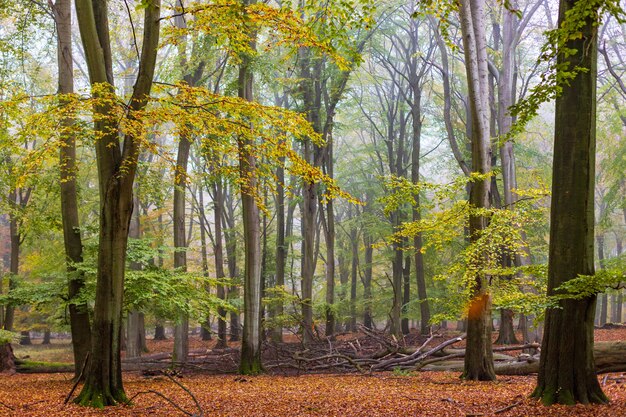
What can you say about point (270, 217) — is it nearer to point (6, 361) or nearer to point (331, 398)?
point (331, 398)

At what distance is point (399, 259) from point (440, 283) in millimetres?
3751

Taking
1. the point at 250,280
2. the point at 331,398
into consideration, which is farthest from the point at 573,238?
the point at 250,280

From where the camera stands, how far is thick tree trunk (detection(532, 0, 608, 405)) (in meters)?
6.07

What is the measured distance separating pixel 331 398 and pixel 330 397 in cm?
15

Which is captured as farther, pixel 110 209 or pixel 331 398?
pixel 331 398

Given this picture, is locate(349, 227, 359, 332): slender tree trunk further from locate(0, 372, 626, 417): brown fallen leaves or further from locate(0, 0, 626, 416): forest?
locate(0, 372, 626, 417): brown fallen leaves

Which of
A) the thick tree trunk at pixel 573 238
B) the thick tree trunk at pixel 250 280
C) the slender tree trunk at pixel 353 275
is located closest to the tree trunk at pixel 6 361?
the thick tree trunk at pixel 250 280

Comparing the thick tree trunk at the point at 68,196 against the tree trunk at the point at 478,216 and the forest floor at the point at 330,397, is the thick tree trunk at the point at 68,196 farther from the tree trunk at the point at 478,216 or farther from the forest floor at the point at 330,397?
the tree trunk at the point at 478,216

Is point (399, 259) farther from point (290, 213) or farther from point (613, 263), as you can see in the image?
point (613, 263)

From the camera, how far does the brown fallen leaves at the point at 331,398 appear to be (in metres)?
6.60

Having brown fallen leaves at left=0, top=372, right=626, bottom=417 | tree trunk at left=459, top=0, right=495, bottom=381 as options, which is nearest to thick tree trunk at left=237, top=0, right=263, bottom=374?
brown fallen leaves at left=0, top=372, right=626, bottom=417

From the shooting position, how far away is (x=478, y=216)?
9938 millimetres

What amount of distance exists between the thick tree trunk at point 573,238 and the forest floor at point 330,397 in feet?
1.00

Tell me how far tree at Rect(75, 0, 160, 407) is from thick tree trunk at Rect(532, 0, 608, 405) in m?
5.42
